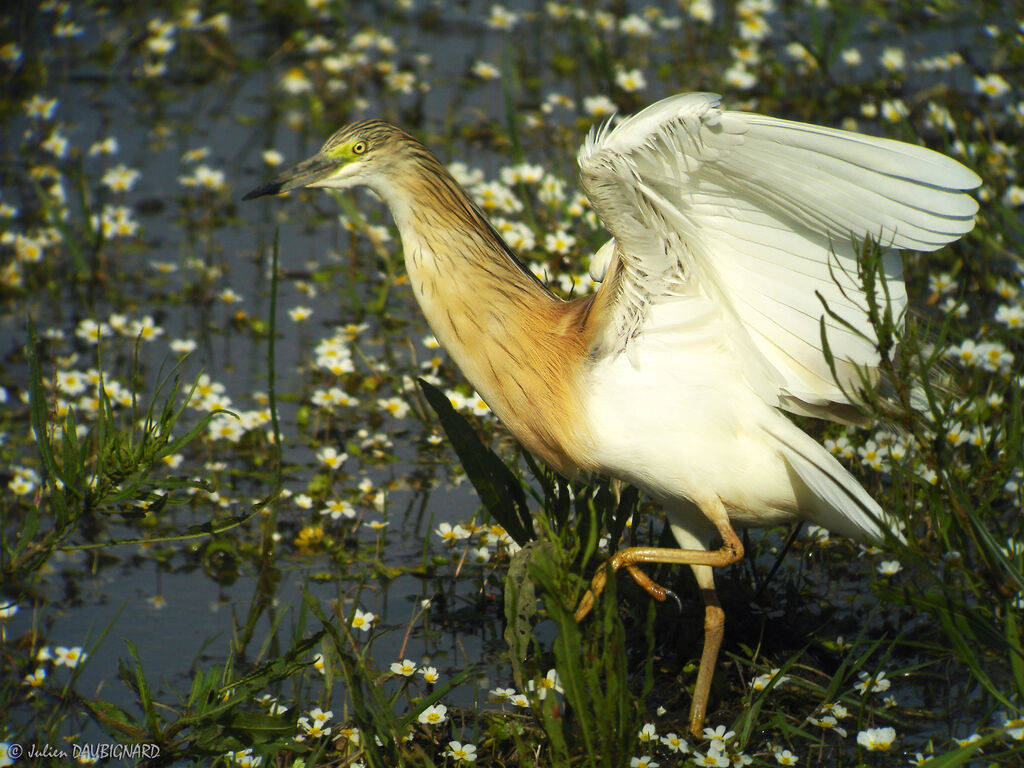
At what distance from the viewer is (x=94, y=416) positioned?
4746 mm

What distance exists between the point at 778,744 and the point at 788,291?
1.14 meters

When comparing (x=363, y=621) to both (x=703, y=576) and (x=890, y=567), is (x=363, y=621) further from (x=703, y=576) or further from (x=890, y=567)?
(x=890, y=567)

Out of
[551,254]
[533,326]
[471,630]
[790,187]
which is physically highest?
[790,187]

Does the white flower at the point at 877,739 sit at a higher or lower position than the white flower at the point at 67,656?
higher

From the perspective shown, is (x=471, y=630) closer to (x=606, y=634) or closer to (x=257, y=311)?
(x=606, y=634)

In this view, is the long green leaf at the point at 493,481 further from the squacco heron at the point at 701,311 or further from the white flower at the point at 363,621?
the white flower at the point at 363,621

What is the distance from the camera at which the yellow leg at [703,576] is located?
3.15 meters

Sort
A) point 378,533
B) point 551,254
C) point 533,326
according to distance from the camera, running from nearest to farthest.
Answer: point 533,326
point 378,533
point 551,254

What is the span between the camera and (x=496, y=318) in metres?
3.49

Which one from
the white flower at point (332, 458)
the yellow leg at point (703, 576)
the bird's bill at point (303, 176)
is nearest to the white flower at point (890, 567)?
the yellow leg at point (703, 576)

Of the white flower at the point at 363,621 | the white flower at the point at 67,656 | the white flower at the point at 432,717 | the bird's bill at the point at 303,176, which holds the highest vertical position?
the bird's bill at the point at 303,176

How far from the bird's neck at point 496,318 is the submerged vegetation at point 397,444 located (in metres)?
0.17

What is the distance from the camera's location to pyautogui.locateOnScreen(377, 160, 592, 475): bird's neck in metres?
3.36

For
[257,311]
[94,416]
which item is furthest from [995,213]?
[94,416]
